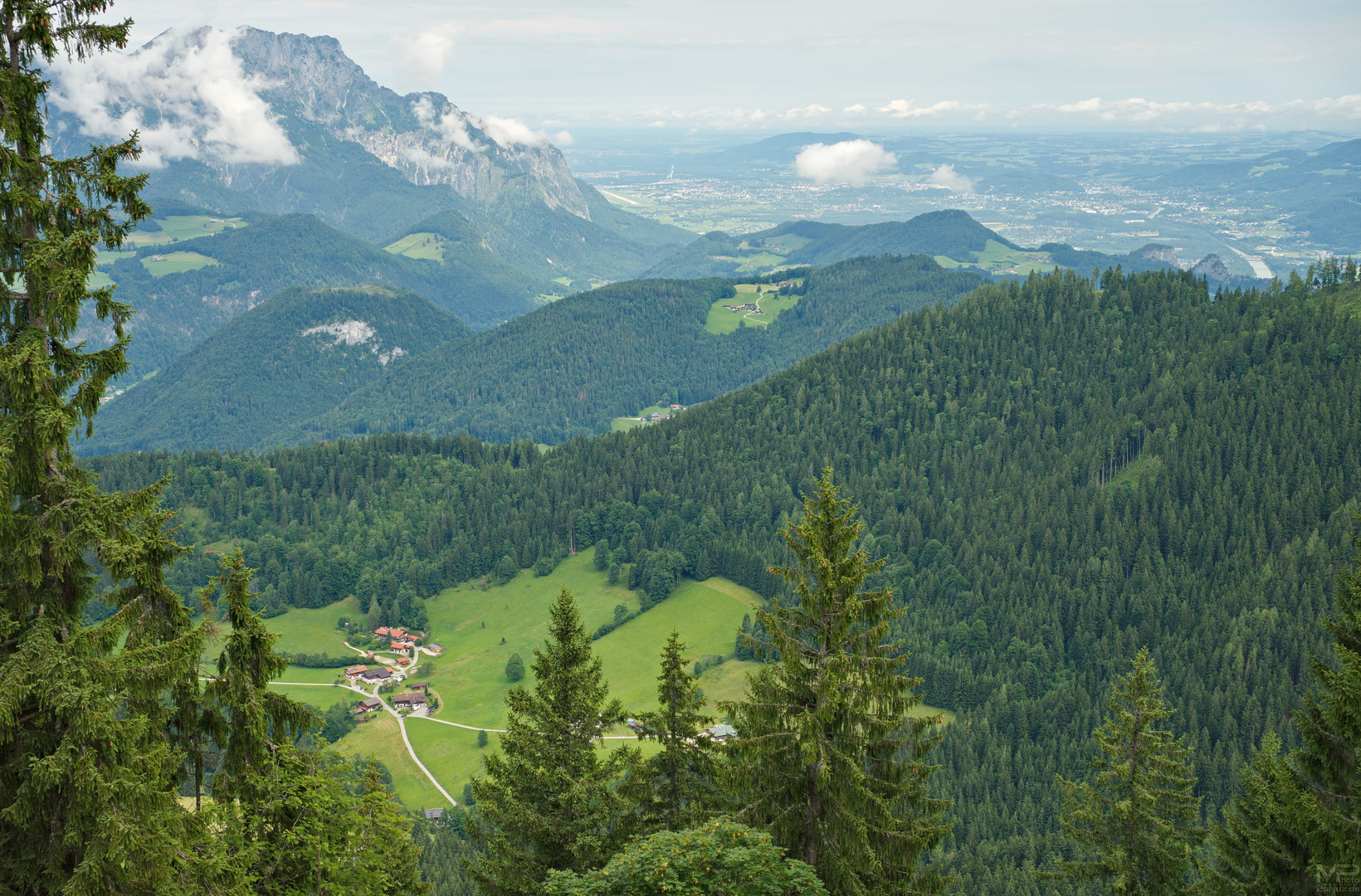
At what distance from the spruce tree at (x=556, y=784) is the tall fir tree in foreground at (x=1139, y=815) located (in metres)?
22.8

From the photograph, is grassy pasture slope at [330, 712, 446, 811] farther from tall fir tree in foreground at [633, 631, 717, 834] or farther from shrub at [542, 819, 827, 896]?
shrub at [542, 819, 827, 896]

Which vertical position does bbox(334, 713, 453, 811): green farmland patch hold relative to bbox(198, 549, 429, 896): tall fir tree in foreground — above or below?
below

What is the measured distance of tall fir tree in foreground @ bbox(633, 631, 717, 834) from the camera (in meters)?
35.3

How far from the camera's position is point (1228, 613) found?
165 m

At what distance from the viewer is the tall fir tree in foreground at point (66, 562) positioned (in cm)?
1995

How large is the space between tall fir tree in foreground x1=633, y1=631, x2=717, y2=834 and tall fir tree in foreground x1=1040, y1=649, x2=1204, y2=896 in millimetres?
20150

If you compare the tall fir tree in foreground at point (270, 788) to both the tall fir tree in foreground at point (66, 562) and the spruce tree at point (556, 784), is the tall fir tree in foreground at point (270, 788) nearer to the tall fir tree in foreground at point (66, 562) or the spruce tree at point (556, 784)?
the tall fir tree in foreground at point (66, 562)

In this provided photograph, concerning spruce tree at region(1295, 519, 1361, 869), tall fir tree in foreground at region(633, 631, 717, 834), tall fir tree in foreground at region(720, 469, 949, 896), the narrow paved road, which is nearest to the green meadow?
the narrow paved road

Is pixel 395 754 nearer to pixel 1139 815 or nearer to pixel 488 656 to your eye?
pixel 488 656

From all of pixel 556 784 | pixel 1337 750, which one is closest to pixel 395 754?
pixel 556 784

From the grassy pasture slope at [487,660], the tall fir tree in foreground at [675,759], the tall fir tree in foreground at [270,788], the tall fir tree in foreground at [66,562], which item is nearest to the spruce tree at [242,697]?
the tall fir tree in foreground at [270,788]

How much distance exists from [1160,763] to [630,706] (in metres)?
110

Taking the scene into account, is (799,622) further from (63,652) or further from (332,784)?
(63,652)

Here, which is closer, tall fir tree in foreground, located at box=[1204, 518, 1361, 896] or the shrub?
tall fir tree in foreground, located at box=[1204, 518, 1361, 896]
